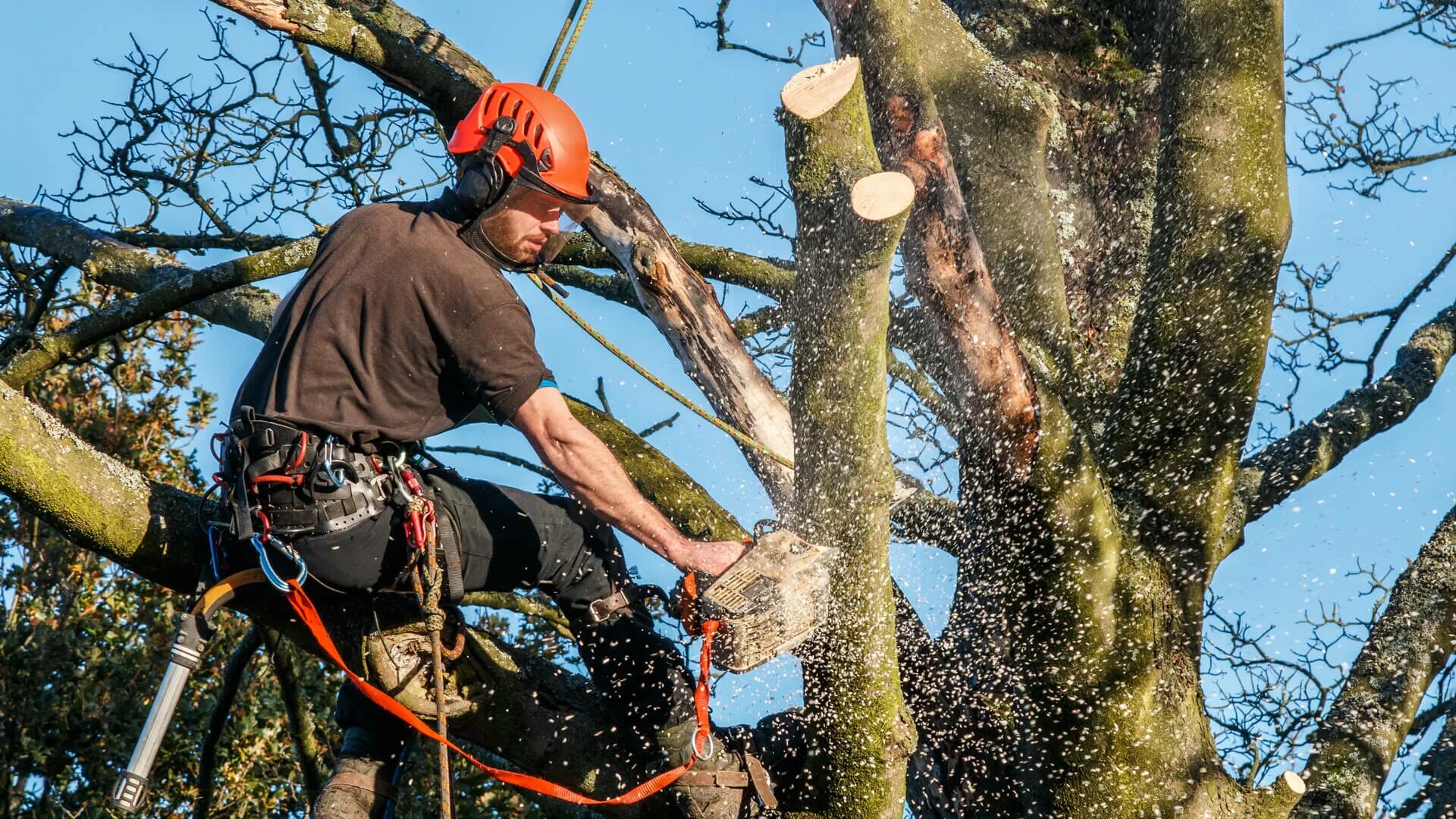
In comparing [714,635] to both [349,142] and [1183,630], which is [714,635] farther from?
[349,142]

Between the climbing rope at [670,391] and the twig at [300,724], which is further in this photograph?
the twig at [300,724]

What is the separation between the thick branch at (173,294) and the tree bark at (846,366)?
233 centimetres

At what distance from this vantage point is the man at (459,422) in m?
2.85

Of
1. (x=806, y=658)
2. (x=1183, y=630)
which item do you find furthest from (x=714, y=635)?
(x=1183, y=630)

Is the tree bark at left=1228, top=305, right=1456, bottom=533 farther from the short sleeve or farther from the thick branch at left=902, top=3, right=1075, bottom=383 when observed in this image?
the short sleeve

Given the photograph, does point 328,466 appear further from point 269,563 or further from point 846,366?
point 846,366

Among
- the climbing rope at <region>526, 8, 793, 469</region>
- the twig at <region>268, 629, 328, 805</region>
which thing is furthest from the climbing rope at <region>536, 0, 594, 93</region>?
the twig at <region>268, 629, 328, 805</region>

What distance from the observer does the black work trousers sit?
3037 mm

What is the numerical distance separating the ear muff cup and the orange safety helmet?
0.03m

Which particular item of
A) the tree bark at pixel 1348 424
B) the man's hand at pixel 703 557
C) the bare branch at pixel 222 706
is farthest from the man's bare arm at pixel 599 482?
the tree bark at pixel 1348 424

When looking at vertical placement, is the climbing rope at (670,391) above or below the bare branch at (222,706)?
above

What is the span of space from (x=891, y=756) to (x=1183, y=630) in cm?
102

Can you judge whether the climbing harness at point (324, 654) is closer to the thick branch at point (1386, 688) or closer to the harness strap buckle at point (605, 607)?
the harness strap buckle at point (605, 607)

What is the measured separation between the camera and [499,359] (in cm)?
282
